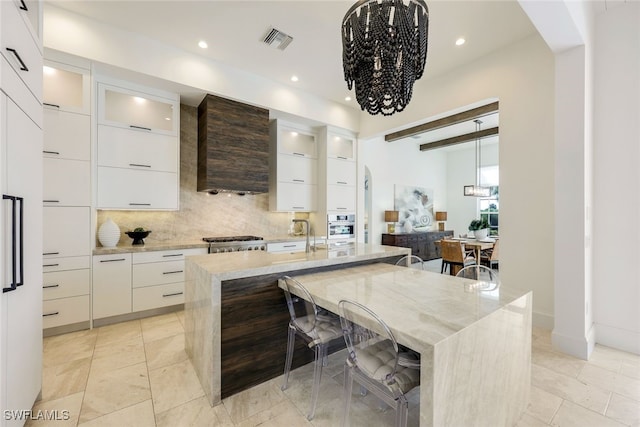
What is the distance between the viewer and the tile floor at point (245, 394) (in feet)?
5.46

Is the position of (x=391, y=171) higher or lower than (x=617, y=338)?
higher

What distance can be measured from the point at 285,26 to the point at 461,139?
5525 millimetres

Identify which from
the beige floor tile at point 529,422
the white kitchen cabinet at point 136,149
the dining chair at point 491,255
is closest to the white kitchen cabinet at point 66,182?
the white kitchen cabinet at point 136,149

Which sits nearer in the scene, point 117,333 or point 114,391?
point 114,391

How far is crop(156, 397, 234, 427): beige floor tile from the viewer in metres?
1.62

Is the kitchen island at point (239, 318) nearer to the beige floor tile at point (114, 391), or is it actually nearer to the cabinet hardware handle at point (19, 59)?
the beige floor tile at point (114, 391)

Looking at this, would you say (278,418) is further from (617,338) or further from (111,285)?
(617,338)

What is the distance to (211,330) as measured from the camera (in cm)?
178

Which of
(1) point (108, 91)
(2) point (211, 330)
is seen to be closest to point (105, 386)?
(2) point (211, 330)

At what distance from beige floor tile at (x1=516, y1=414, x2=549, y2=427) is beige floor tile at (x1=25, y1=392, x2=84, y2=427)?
2.70 meters

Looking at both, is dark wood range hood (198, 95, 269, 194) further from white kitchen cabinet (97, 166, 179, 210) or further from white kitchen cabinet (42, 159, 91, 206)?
white kitchen cabinet (42, 159, 91, 206)

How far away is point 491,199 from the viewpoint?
7.77 meters

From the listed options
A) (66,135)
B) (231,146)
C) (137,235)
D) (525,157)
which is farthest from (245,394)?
(525,157)

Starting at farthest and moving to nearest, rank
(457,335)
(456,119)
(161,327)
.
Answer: (456,119) → (161,327) → (457,335)
